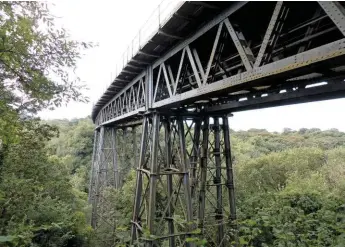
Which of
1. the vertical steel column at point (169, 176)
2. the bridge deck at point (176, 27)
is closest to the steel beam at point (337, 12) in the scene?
the bridge deck at point (176, 27)

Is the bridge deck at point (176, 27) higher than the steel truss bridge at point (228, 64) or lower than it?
higher

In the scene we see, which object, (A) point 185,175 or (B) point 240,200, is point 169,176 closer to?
(A) point 185,175

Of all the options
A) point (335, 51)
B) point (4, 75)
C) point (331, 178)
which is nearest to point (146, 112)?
point (4, 75)

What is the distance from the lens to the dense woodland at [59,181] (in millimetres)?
3045

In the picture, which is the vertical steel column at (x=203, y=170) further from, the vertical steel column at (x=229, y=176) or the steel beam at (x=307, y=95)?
the steel beam at (x=307, y=95)

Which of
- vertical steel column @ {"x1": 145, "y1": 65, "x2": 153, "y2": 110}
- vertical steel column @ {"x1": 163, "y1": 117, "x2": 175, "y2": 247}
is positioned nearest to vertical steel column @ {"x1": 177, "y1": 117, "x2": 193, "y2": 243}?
vertical steel column @ {"x1": 163, "y1": 117, "x2": 175, "y2": 247}

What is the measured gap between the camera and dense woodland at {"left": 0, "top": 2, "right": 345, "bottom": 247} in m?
3.04

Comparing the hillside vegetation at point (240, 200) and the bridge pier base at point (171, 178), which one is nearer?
the hillside vegetation at point (240, 200)

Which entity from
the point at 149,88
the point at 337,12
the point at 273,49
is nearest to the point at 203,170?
the point at 149,88

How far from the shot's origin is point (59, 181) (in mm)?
11594

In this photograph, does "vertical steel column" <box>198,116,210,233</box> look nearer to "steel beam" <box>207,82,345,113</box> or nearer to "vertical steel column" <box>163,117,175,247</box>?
"vertical steel column" <box>163,117,175,247</box>

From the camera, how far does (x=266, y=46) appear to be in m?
2.84

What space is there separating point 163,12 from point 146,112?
2665 millimetres

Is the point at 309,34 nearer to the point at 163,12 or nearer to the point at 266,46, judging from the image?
the point at 266,46
